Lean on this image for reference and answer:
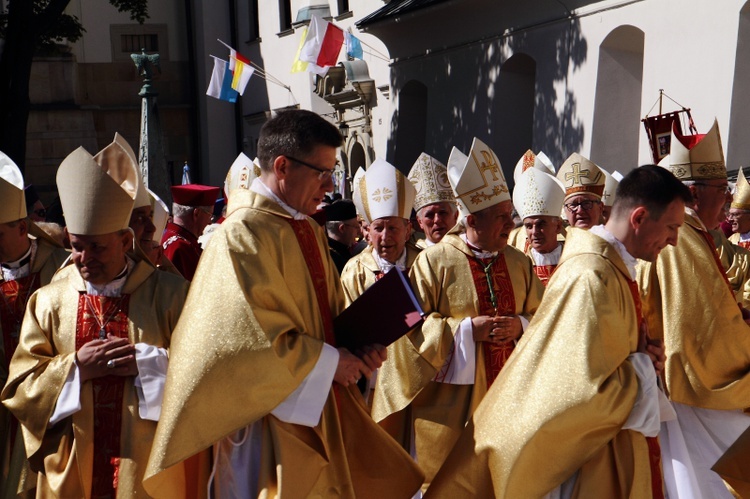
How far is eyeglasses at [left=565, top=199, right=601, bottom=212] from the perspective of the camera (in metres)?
8.17

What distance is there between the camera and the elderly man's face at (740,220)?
10094 mm

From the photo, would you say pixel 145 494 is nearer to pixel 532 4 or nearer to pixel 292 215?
pixel 292 215

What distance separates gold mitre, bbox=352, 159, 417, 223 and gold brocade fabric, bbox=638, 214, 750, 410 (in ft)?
7.65

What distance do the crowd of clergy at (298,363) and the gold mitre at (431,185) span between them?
2.32 meters

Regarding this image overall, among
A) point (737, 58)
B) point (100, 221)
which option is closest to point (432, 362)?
point (100, 221)

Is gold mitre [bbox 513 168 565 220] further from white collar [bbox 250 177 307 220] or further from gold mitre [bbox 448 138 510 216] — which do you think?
white collar [bbox 250 177 307 220]

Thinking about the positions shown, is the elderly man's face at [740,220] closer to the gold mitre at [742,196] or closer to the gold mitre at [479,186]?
the gold mitre at [742,196]

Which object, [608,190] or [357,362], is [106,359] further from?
[608,190]

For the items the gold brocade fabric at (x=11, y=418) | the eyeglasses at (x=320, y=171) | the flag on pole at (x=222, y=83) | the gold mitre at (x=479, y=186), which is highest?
the flag on pole at (x=222, y=83)

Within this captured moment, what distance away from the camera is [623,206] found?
441 cm

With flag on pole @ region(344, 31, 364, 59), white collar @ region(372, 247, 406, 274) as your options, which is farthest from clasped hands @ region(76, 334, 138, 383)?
flag on pole @ region(344, 31, 364, 59)

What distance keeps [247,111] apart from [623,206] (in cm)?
2549

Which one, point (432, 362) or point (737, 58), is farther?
point (737, 58)

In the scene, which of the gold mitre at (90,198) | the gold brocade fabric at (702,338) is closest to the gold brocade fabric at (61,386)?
the gold mitre at (90,198)
